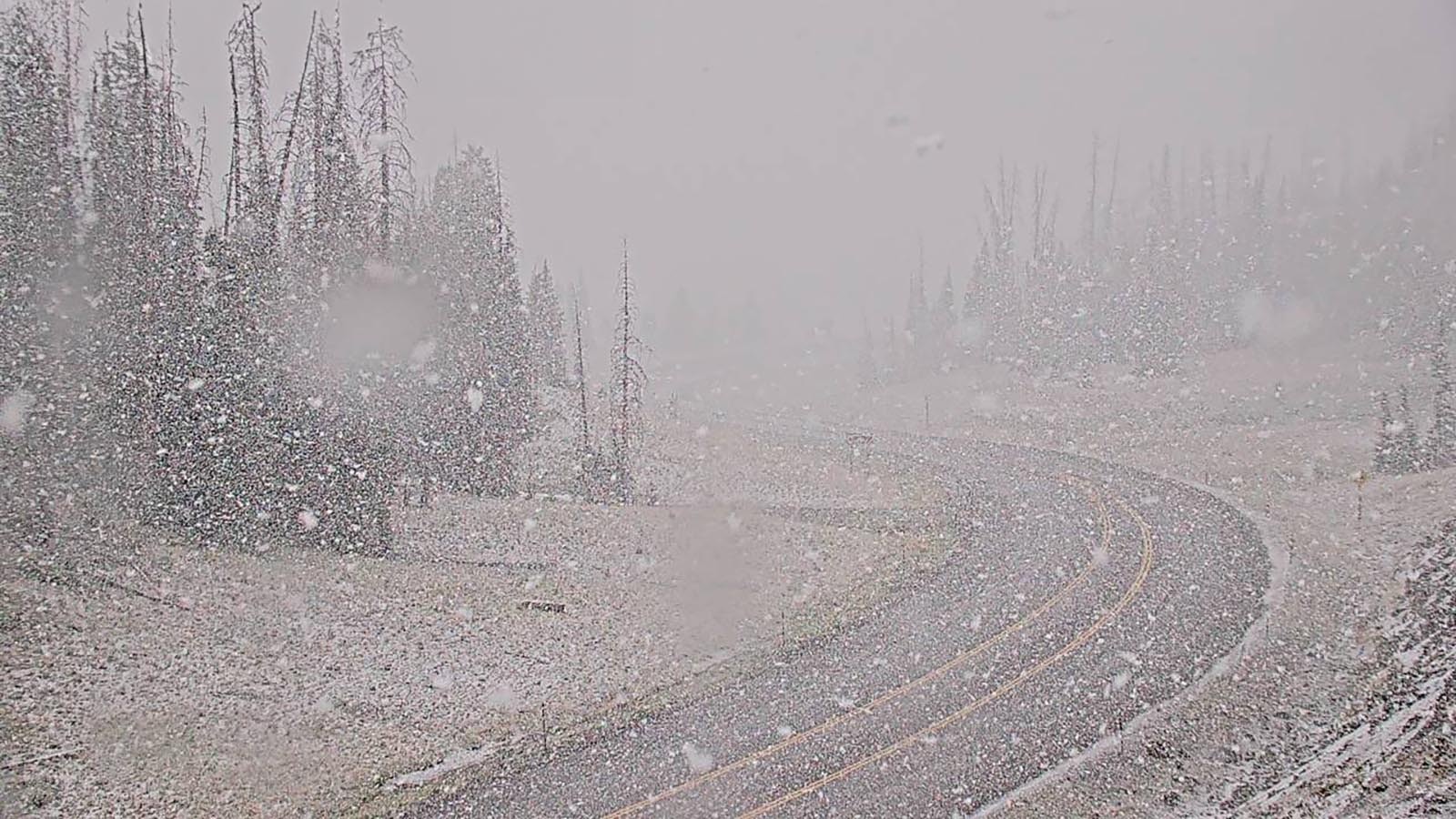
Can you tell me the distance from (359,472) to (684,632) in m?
10.7

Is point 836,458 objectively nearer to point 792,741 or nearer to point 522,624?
point 522,624

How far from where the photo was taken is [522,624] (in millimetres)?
20047

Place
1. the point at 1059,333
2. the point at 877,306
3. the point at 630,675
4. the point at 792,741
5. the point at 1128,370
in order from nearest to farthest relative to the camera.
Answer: the point at 792,741 → the point at 630,675 → the point at 1128,370 → the point at 1059,333 → the point at 877,306

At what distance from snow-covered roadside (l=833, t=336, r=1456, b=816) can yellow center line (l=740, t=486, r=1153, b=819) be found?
223 centimetres

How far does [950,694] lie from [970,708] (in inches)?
25.6

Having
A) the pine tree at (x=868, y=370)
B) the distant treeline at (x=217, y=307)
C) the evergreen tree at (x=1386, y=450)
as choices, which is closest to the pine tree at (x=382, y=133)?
the distant treeline at (x=217, y=307)

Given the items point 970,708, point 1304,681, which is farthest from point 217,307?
point 1304,681

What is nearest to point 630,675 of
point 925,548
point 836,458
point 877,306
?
point 925,548

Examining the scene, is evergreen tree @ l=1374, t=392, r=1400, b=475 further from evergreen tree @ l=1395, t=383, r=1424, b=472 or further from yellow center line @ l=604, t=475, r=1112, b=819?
yellow center line @ l=604, t=475, r=1112, b=819

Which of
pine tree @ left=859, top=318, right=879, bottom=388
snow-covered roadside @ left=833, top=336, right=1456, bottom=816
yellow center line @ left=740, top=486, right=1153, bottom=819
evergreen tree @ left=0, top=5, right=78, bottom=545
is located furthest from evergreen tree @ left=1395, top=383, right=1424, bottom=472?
pine tree @ left=859, top=318, right=879, bottom=388

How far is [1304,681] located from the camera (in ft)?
51.1

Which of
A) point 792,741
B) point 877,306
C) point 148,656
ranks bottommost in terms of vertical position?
point 792,741

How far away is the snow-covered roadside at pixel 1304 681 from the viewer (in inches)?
483

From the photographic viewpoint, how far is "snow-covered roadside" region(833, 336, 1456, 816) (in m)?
12.3
